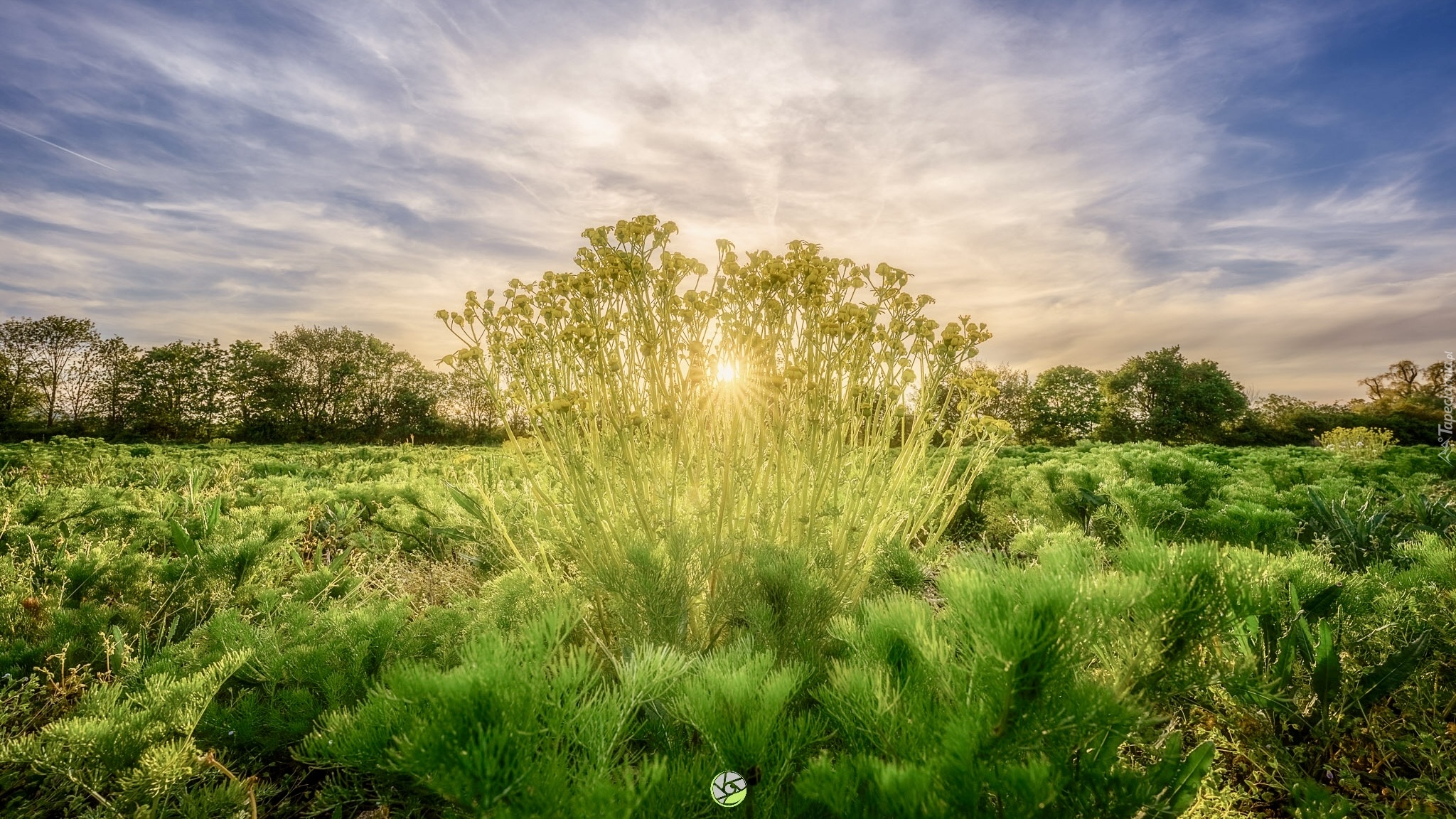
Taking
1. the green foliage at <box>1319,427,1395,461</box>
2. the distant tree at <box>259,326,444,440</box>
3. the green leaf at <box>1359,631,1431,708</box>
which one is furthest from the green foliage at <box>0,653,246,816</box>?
the distant tree at <box>259,326,444,440</box>

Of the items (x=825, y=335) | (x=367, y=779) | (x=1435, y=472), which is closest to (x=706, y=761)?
(x=367, y=779)

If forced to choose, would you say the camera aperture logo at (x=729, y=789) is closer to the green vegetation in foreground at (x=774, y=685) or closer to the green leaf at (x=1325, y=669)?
the green vegetation in foreground at (x=774, y=685)

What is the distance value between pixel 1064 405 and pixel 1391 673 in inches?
1375

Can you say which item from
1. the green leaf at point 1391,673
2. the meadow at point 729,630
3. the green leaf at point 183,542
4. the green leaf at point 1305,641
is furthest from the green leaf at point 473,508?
the green leaf at point 1391,673

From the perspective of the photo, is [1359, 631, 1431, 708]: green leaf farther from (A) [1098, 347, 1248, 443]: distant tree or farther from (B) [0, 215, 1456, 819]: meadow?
(A) [1098, 347, 1248, 443]: distant tree

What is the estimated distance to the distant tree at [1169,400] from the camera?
34188mm

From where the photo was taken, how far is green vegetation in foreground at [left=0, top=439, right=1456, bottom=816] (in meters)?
0.84

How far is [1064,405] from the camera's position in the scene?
3259 centimetres

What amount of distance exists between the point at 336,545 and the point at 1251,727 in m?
5.23

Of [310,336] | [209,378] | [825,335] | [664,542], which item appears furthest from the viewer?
[310,336]

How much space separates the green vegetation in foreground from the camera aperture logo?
4 centimetres

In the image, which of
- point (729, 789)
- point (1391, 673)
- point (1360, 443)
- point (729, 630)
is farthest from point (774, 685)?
point (1360, 443)

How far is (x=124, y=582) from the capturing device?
265 centimetres

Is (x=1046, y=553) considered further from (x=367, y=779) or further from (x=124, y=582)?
(x=124, y=582)
